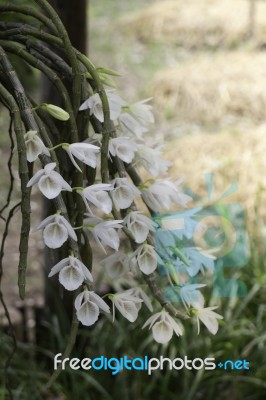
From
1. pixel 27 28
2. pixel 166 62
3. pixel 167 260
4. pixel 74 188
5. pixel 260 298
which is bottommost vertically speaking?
pixel 166 62

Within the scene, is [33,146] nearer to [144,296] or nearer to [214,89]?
[144,296]

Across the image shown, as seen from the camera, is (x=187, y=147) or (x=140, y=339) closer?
(x=140, y=339)

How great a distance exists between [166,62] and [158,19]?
2.09ft

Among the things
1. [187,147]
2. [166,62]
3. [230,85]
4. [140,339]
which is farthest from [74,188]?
[166,62]

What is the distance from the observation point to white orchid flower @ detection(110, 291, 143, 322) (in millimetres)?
814

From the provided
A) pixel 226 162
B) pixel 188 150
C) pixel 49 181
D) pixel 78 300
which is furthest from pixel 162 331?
pixel 188 150

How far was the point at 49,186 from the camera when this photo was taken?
756 millimetres

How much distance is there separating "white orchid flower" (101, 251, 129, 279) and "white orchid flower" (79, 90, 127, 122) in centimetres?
16

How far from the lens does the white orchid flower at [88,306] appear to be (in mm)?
781

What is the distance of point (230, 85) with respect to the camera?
4613 mm

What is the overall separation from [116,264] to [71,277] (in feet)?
0.43

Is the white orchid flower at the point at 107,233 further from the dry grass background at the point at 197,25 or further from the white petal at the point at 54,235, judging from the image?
the dry grass background at the point at 197,25

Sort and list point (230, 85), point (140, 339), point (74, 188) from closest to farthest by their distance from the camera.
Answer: point (74, 188) → point (140, 339) → point (230, 85)

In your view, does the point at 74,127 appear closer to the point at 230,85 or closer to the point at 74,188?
the point at 74,188
